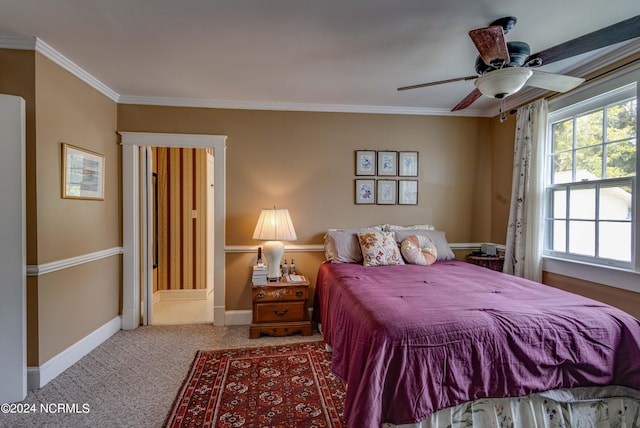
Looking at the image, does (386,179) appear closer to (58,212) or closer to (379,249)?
(379,249)

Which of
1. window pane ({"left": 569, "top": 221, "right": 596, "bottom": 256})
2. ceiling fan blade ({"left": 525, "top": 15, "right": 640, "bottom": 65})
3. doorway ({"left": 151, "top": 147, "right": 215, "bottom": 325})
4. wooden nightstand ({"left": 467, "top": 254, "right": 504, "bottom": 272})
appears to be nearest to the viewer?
ceiling fan blade ({"left": 525, "top": 15, "right": 640, "bottom": 65})

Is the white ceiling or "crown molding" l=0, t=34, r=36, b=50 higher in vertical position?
the white ceiling

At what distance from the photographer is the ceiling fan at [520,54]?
4.81ft

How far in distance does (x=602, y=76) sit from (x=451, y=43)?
4.18 feet

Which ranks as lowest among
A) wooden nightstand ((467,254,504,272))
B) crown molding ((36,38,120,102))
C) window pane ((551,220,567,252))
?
wooden nightstand ((467,254,504,272))

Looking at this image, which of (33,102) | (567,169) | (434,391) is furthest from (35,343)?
(567,169)

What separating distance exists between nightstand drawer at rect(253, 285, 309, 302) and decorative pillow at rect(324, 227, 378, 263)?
17.3 inches

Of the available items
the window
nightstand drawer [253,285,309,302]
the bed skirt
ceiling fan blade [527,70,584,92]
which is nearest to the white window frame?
the window

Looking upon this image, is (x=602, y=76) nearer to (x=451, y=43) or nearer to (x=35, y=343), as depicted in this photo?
(x=451, y=43)

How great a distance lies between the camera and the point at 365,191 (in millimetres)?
3613

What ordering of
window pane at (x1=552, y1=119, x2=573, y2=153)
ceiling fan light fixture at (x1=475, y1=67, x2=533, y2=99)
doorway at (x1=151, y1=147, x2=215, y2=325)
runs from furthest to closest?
1. doorway at (x1=151, y1=147, x2=215, y2=325)
2. window pane at (x1=552, y1=119, x2=573, y2=153)
3. ceiling fan light fixture at (x1=475, y1=67, x2=533, y2=99)

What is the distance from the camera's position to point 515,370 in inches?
59.7

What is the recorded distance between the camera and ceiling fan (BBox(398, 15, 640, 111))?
57.7 inches

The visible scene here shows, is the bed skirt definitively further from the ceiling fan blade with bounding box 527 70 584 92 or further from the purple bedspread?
the ceiling fan blade with bounding box 527 70 584 92
